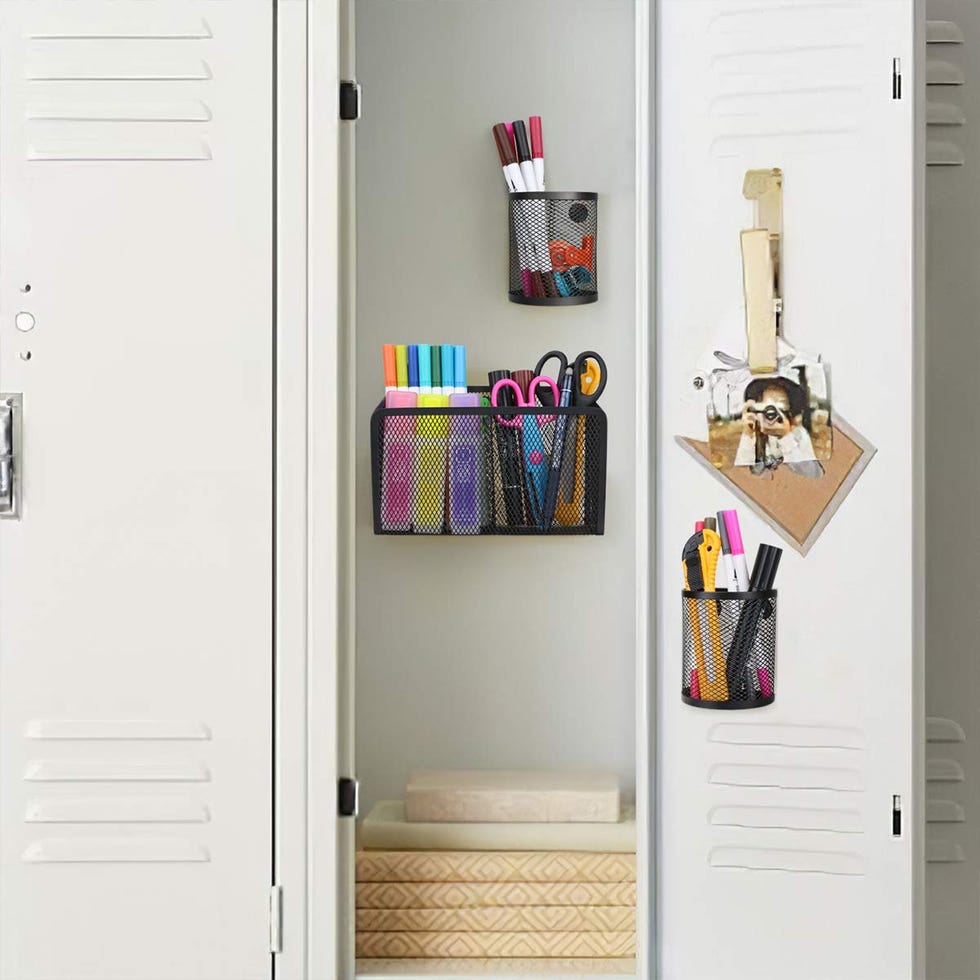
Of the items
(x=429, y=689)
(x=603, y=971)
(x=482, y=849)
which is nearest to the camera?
(x=603, y=971)

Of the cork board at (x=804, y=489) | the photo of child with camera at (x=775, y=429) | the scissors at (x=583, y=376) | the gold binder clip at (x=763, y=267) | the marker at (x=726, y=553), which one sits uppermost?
the gold binder clip at (x=763, y=267)

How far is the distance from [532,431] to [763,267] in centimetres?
43

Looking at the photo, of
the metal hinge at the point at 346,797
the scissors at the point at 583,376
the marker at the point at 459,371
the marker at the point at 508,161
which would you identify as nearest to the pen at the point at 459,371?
the marker at the point at 459,371

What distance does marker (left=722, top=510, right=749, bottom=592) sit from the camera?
4.63ft

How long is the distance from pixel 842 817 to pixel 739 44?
3.21ft

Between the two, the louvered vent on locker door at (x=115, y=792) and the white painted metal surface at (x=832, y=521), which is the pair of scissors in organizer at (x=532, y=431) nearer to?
the white painted metal surface at (x=832, y=521)

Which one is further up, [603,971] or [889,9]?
[889,9]

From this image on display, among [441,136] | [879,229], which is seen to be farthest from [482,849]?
[441,136]

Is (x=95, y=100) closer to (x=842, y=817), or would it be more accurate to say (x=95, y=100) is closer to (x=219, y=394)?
(x=219, y=394)

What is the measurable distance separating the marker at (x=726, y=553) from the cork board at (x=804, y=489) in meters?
0.04

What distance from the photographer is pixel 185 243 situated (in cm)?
143

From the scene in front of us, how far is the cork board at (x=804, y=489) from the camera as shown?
4.56ft

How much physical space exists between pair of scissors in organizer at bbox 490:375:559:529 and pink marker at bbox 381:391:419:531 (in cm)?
14
